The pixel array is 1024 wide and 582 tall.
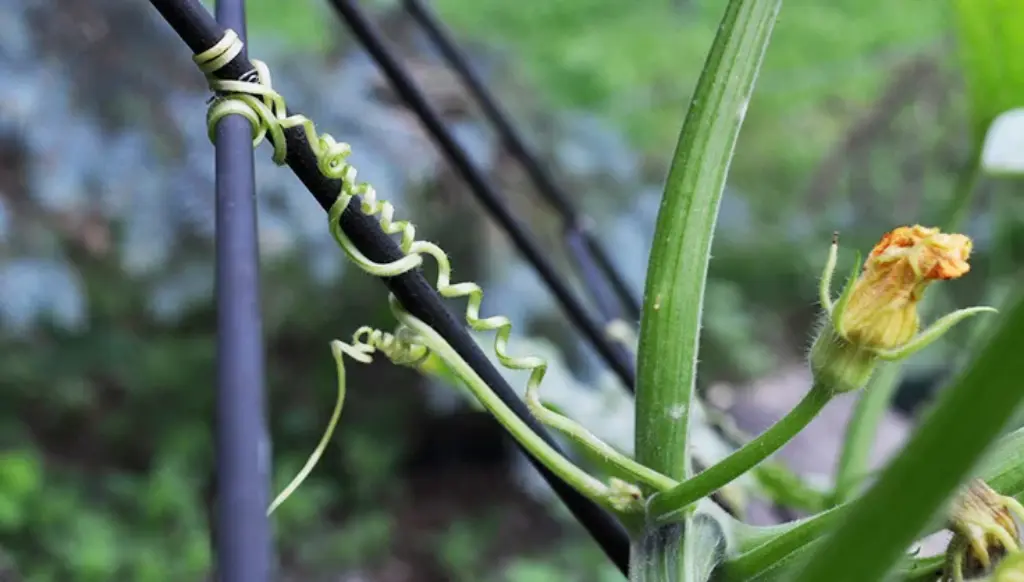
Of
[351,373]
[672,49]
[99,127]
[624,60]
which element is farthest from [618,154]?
[99,127]

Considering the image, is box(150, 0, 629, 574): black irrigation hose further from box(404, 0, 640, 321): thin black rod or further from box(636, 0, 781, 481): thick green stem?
box(404, 0, 640, 321): thin black rod

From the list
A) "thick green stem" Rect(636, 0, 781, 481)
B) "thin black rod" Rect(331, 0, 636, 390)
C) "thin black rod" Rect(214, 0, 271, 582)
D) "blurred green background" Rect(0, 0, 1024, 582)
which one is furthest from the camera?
"blurred green background" Rect(0, 0, 1024, 582)

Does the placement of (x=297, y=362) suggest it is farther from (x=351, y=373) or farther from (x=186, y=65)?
(x=186, y=65)

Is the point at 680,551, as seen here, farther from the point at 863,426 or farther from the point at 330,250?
the point at 330,250

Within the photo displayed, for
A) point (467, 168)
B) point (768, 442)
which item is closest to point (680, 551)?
point (768, 442)

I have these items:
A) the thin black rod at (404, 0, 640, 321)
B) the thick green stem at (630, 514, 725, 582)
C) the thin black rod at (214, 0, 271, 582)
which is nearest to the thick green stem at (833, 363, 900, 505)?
the thin black rod at (404, 0, 640, 321)

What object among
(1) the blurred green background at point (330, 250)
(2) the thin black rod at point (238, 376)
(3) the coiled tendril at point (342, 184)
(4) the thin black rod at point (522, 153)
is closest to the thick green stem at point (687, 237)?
(3) the coiled tendril at point (342, 184)
